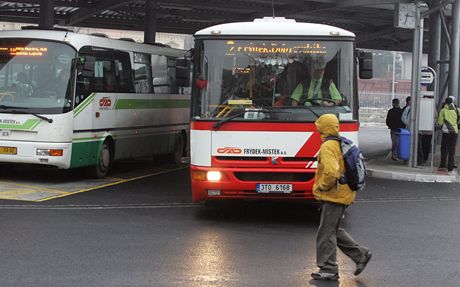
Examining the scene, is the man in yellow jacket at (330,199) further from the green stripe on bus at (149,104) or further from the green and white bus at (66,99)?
the green stripe on bus at (149,104)

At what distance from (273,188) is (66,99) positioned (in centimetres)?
536

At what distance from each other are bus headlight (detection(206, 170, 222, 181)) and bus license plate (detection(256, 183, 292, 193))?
0.58 metres

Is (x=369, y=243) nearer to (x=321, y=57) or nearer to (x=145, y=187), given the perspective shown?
(x=321, y=57)

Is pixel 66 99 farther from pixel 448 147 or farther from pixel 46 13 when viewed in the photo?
pixel 46 13

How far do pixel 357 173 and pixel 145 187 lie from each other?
23.8 ft

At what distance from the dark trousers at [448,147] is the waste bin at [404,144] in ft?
3.07

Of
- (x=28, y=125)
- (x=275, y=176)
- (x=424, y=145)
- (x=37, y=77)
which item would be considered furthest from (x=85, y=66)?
(x=424, y=145)

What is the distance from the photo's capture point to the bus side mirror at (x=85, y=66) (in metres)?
12.6

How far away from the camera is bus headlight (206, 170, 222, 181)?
29.6 ft

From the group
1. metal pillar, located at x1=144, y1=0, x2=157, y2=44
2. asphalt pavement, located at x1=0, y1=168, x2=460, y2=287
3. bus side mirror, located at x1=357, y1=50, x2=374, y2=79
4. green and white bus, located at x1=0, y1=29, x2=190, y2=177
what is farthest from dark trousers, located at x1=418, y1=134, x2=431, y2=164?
metal pillar, located at x1=144, y1=0, x2=157, y2=44

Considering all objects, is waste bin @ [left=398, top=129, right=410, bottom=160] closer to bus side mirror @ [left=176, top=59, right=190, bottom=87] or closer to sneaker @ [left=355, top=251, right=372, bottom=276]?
bus side mirror @ [left=176, top=59, right=190, bottom=87]

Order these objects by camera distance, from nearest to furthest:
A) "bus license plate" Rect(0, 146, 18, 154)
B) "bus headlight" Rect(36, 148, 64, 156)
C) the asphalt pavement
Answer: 1. the asphalt pavement
2. "bus headlight" Rect(36, 148, 64, 156)
3. "bus license plate" Rect(0, 146, 18, 154)

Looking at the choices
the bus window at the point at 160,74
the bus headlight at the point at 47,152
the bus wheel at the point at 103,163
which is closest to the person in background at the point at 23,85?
the bus headlight at the point at 47,152

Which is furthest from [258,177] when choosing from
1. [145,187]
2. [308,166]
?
[145,187]
